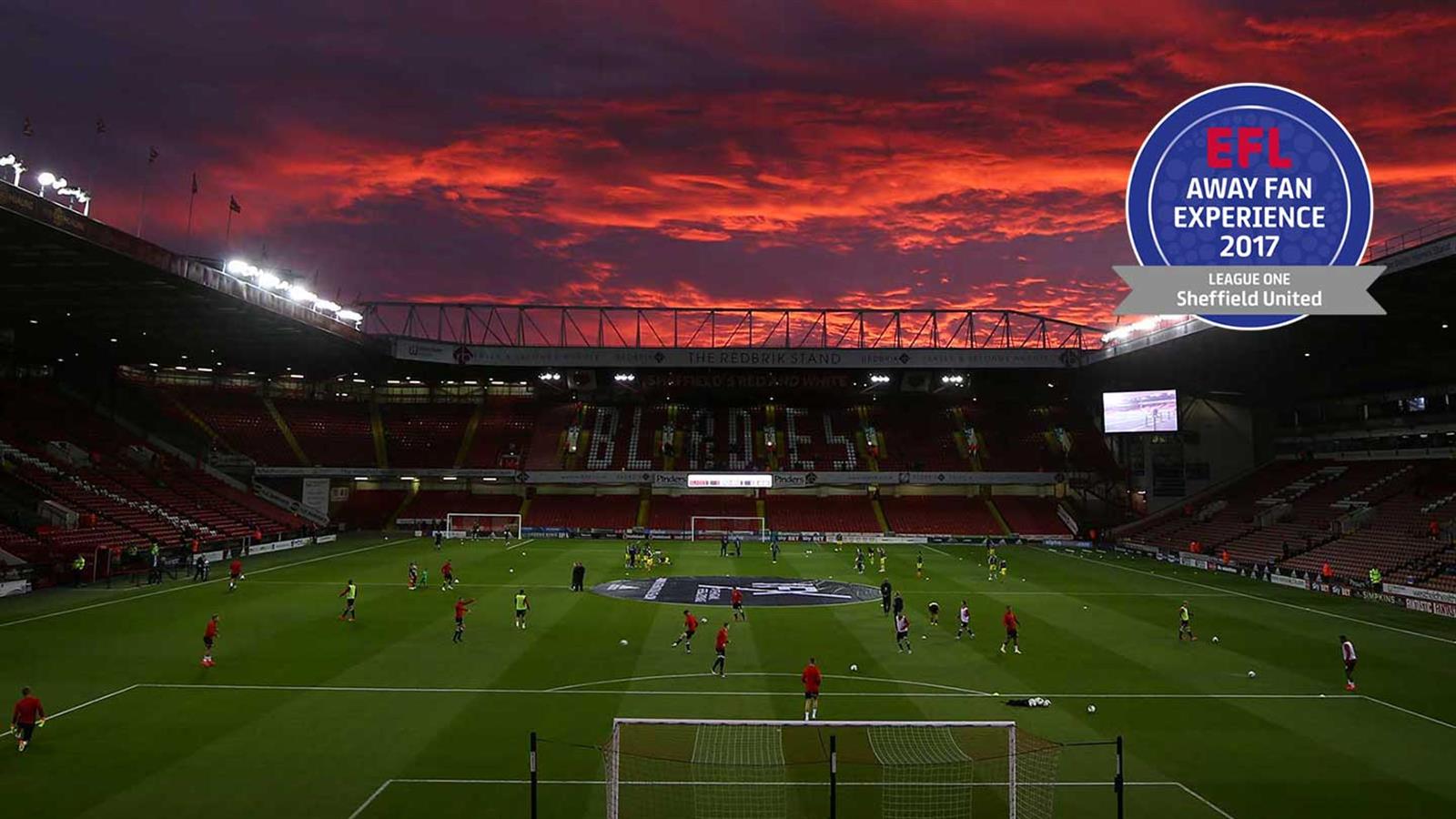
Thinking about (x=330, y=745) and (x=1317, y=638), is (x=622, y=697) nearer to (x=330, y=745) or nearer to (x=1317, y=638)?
(x=330, y=745)

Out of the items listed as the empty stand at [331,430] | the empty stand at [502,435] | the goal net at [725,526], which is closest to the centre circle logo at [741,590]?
the goal net at [725,526]

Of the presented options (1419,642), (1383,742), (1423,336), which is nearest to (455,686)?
(1383,742)

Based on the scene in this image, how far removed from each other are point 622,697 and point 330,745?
6652mm

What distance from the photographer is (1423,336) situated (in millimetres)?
43406

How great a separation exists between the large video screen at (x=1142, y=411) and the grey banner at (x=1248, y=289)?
49406 mm

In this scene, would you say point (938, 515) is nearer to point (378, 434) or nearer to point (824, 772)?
point (378, 434)

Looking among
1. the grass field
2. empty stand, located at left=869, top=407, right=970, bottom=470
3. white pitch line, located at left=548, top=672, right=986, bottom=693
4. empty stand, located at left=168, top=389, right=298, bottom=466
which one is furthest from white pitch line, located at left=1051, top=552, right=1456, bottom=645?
empty stand, located at left=168, top=389, right=298, bottom=466

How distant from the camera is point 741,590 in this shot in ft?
131

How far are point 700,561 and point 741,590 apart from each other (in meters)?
12.8

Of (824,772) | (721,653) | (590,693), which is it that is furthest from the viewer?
(721,653)

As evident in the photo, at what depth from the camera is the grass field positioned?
14969 millimetres

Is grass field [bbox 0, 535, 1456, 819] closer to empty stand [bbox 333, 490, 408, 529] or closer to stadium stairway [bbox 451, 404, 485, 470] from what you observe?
empty stand [bbox 333, 490, 408, 529]

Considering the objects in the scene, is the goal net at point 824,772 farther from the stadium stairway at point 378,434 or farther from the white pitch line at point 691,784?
the stadium stairway at point 378,434

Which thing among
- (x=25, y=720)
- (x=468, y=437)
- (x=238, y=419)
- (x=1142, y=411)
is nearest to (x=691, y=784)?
(x=25, y=720)
